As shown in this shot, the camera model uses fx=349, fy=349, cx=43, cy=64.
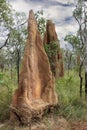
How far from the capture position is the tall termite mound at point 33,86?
12422 millimetres

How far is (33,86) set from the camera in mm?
13117

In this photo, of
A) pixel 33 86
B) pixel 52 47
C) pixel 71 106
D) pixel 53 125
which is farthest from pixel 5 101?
pixel 52 47

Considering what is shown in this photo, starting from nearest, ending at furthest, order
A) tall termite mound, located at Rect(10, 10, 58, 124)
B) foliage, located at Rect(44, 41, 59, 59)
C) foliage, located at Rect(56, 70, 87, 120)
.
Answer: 1. tall termite mound, located at Rect(10, 10, 58, 124)
2. foliage, located at Rect(56, 70, 87, 120)
3. foliage, located at Rect(44, 41, 59, 59)

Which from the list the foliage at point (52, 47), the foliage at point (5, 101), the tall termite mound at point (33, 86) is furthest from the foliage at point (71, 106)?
the foliage at point (52, 47)

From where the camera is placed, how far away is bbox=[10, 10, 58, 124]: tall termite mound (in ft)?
40.8

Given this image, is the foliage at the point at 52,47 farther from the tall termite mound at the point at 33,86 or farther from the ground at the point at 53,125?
the ground at the point at 53,125

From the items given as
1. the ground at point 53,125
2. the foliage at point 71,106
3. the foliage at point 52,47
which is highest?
the foliage at point 52,47

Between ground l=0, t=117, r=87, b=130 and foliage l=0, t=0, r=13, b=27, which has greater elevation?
foliage l=0, t=0, r=13, b=27

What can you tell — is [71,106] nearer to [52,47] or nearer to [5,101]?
[5,101]

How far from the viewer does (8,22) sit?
735 inches

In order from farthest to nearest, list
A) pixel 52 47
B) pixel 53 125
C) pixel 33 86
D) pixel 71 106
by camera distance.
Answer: pixel 52 47
pixel 71 106
pixel 33 86
pixel 53 125

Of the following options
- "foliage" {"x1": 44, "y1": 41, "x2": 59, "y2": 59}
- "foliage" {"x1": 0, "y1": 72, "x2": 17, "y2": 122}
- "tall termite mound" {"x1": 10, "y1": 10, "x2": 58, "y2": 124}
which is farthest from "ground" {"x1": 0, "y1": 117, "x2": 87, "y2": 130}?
"foliage" {"x1": 44, "y1": 41, "x2": 59, "y2": 59}

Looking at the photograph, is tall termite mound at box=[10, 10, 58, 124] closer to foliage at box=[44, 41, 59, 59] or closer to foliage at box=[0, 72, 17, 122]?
foliage at box=[0, 72, 17, 122]

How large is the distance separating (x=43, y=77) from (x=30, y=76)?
0.93 metres
